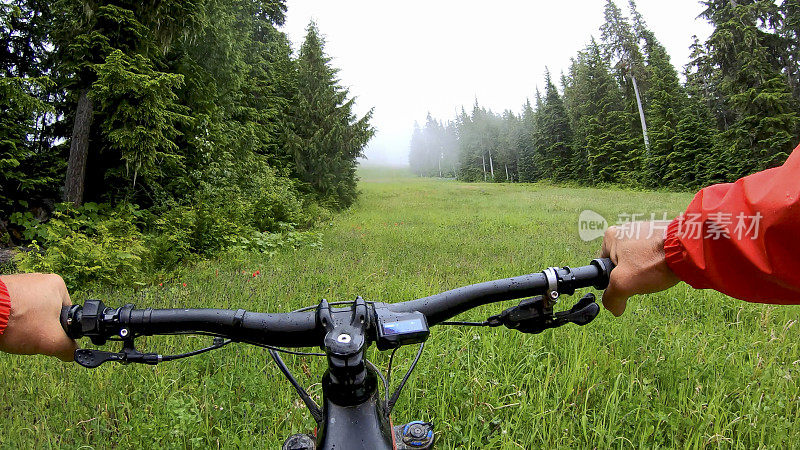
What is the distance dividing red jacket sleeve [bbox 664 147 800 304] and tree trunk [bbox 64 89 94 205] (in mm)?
8710

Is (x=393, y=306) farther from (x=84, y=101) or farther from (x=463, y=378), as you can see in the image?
(x=84, y=101)

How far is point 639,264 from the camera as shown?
Result: 113 centimetres

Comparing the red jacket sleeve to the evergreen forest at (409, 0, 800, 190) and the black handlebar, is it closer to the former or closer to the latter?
the black handlebar

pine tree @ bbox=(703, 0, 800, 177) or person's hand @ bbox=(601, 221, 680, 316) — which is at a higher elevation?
pine tree @ bbox=(703, 0, 800, 177)

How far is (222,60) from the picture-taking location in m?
9.74

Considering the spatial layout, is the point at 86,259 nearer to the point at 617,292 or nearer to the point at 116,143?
the point at 116,143

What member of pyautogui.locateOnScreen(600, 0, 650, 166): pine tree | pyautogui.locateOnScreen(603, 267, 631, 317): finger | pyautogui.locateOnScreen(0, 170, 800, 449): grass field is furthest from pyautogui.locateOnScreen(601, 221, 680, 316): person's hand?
pyautogui.locateOnScreen(600, 0, 650, 166): pine tree

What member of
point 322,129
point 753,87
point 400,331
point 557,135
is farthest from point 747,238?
point 557,135

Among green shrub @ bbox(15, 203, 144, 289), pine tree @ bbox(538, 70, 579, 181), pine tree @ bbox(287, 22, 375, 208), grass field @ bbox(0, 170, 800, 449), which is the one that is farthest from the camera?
pine tree @ bbox(538, 70, 579, 181)

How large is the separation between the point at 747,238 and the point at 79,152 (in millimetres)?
8889

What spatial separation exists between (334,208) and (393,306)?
17.1m

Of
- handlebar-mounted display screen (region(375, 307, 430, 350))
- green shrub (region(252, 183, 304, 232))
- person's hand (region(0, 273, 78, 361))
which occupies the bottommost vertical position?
handlebar-mounted display screen (region(375, 307, 430, 350))

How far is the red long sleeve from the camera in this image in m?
0.89

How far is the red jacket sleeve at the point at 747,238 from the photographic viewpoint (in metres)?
0.84
